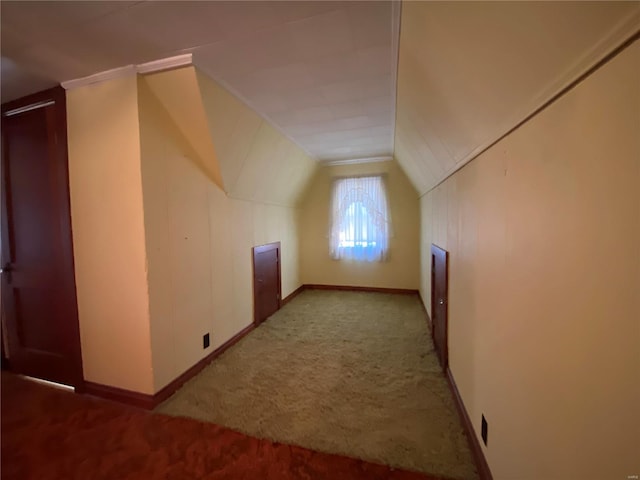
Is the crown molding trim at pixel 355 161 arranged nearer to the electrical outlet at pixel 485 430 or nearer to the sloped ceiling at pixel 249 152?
the sloped ceiling at pixel 249 152

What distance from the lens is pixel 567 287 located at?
2.52ft

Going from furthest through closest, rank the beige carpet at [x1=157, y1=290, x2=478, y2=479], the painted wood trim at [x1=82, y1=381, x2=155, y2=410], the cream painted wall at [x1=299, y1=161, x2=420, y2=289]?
1. the cream painted wall at [x1=299, y1=161, x2=420, y2=289]
2. the painted wood trim at [x1=82, y1=381, x2=155, y2=410]
3. the beige carpet at [x1=157, y1=290, x2=478, y2=479]

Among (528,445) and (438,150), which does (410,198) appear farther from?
(528,445)

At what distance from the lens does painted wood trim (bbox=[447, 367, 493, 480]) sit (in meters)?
1.35

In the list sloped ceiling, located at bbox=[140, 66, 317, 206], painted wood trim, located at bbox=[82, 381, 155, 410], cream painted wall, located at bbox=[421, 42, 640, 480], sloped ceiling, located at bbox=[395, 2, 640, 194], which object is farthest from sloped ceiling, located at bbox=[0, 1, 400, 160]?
painted wood trim, located at bbox=[82, 381, 155, 410]

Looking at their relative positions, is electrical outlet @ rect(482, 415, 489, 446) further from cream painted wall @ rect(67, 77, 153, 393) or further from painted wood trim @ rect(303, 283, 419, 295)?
painted wood trim @ rect(303, 283, 419, 295)

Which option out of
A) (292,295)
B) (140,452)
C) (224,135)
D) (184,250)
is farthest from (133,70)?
(292,295)

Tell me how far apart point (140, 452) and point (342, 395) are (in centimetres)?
136

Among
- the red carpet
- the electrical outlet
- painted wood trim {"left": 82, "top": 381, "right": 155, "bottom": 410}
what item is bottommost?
the red carpet

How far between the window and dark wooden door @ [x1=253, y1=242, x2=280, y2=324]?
138cm

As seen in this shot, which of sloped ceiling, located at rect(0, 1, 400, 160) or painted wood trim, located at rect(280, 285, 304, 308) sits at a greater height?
sloped ceiling, located at rect(0, 1, 400, 160)

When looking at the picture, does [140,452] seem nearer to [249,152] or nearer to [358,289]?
[249,152]

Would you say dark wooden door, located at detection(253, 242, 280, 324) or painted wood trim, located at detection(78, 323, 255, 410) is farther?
dark wooden door, located at detection(253, 242, 280, 324)

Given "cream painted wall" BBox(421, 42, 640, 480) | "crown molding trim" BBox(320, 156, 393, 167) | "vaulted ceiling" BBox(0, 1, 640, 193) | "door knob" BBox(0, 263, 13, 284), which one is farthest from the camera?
"crown molding trim" BBox(320, 156, 393, 167)
